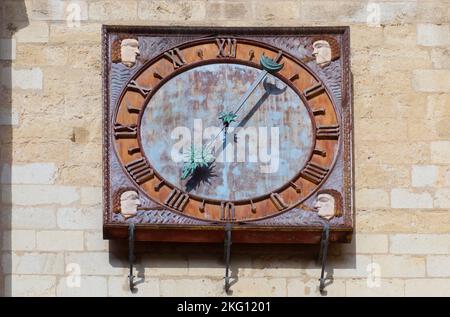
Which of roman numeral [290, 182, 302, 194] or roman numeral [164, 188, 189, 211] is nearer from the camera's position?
roman numeral [164, 188, 189, 211]

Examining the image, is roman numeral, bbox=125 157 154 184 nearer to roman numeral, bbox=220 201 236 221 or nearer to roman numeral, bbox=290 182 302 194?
roman numeral, bbox=220 201 236 221

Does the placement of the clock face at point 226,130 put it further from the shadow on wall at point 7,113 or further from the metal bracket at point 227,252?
the shadow on wall at point 7,113

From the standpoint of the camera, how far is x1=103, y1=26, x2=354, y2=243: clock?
1329 centimetres

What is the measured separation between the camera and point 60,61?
45.1 feet

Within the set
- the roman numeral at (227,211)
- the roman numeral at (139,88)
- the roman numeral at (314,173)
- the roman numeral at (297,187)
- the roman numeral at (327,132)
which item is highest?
the roman numeral at (139,88)

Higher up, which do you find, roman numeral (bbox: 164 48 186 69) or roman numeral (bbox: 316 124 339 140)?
roman numeral (bbox: 164 48 186 69)

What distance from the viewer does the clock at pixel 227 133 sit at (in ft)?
43.6

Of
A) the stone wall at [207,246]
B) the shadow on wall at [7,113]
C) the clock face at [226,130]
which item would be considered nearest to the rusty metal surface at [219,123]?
the clock face at [226,130]

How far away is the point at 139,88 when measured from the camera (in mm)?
13516

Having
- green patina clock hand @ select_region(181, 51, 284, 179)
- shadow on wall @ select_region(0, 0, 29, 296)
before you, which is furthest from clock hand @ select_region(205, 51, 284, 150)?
shadow on wall @ select_region(0, 0, 29, 296)

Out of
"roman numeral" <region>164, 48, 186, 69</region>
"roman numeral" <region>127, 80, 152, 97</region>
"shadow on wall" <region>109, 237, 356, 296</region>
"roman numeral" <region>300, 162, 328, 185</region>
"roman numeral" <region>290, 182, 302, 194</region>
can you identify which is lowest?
"shadow on wall" <region>109, 237, 356, 296</region>

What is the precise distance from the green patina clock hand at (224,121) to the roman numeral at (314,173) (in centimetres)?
58
